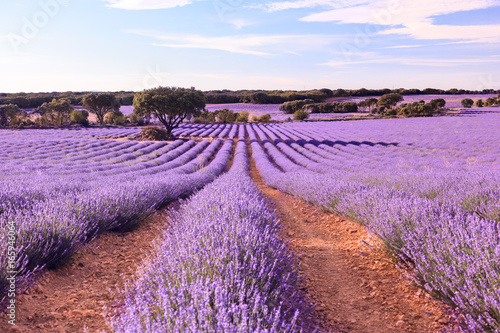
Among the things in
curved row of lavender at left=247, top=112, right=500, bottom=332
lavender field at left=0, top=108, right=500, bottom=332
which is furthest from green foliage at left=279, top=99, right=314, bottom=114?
lavender field at left=0, top=108, right=500, bottom=332

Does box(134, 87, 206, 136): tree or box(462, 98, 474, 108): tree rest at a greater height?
box(462, 98, 474, 108): tree

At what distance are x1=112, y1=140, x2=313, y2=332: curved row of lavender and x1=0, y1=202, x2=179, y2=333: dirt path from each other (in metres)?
0.31

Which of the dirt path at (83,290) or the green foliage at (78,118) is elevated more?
the green foliage at (78,118)

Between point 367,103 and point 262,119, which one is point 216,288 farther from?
point 367,103

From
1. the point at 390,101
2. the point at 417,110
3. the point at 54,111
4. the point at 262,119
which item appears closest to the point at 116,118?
the point at 54,111

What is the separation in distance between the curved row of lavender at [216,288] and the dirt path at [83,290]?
12.2 inches

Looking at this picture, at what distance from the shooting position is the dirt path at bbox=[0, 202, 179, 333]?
89.4 inches

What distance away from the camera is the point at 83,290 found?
2822 mm

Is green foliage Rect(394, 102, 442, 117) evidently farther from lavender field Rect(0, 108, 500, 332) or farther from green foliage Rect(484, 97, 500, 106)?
lavender field Rect(0, 108, 500, 332)

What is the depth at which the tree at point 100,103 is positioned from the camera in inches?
1913

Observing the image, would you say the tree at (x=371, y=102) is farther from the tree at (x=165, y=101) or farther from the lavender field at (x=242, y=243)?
the lavender field at (x=242, y=243)

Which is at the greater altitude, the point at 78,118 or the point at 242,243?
the point at 78,118

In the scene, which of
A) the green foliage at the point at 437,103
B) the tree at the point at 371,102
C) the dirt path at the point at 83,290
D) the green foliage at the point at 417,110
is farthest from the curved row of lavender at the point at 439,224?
the tree at the point at 371,102

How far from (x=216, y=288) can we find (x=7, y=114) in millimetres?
53862
